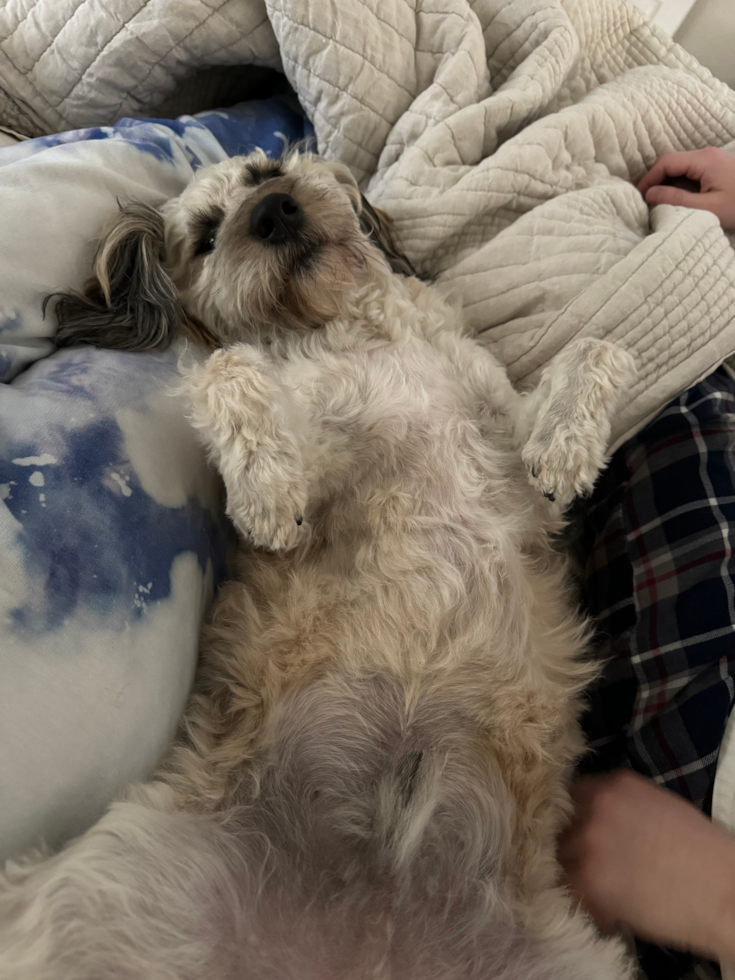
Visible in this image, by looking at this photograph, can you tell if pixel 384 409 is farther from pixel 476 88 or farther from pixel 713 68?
pixel 713 68

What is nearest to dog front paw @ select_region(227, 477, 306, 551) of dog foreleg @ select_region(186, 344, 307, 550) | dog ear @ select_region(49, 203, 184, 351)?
dog foreleg @ select_region(186, 344, 307, 550)

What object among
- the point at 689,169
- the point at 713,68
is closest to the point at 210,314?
the point at 689,169

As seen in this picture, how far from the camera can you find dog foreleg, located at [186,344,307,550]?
1.13m

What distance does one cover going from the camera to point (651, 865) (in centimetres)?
112

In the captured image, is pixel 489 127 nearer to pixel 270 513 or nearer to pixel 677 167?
pixel 677 167

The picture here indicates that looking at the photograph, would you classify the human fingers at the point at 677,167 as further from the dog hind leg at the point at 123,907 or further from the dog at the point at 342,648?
the dog hind leg at the point at 123,907

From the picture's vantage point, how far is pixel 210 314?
5.02 feet

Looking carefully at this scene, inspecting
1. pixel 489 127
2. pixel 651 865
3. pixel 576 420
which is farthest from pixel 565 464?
pixel 489 127

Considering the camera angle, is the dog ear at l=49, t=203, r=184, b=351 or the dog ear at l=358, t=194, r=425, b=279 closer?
the dog ear at l=49, t=203, r=184, b=351

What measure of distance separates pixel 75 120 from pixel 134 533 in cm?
166

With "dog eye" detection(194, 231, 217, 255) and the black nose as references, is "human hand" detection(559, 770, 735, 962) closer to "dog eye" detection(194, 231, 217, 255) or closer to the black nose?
the black nose

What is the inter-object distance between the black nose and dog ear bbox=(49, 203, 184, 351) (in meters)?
0.29

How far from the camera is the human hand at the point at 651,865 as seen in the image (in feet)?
3.45

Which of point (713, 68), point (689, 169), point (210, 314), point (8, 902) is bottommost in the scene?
point (8, 902)
